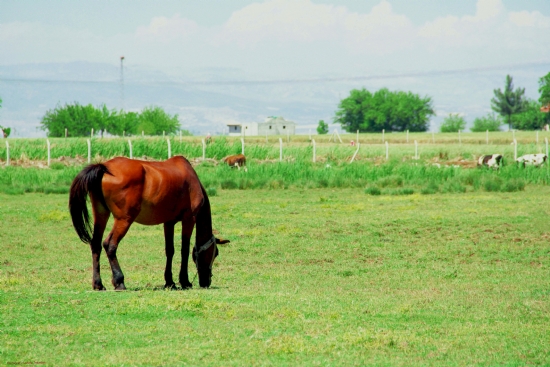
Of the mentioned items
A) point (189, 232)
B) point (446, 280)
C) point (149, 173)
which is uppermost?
point (149, 173)

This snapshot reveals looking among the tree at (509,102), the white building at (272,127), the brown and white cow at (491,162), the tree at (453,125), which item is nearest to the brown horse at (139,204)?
the brown and white cow at (491,162)

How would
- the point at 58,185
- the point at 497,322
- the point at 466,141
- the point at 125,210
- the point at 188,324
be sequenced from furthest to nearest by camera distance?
1. the point at 466,141
2. the point at 58,185
3. the point at 125,210
4. the point at 497,322
5. the point at 188,324

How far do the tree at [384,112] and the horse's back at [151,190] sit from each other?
134m

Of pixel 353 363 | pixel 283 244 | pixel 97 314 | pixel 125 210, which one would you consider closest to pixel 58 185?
pixel 283 244

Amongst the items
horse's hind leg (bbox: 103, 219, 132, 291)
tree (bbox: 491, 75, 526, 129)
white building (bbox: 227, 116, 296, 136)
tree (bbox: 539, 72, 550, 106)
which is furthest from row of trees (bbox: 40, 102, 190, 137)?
horse's hind leg (bbox: 103, 219, 132, 291)

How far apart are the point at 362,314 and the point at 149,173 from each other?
3.72 metres

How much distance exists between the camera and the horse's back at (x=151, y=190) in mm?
10766

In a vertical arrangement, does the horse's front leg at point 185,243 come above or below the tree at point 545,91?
below

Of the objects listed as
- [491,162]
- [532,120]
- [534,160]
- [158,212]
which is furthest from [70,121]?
[158,212]

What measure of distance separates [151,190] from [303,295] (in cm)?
257

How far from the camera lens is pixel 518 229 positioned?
59.8 feet

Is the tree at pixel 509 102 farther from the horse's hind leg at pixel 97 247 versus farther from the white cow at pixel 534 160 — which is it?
the horse's hind leg at pixel 97 247

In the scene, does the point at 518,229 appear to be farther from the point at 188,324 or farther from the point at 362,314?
the point at 188,324

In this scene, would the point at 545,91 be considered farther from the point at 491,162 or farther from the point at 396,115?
the point at 491,162
